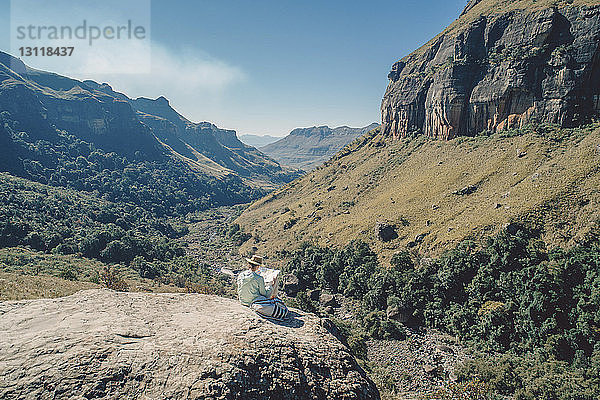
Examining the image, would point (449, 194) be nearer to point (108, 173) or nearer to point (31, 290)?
point (31, 290)

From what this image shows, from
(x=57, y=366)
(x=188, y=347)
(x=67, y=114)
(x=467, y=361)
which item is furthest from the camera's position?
(x=67, y=114)

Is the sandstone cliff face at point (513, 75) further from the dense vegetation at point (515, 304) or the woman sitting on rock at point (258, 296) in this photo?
the woman sitting on rock at point (258, 296)

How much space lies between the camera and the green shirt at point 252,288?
898 centimetres

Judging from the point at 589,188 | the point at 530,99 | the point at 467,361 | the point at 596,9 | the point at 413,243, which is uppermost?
the point at 596,9

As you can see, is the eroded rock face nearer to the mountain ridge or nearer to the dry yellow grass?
the dry yellow grass

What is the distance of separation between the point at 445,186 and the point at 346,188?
30.4m

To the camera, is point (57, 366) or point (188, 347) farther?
point (188, 347)

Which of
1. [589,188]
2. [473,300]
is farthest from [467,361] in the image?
[589,188]

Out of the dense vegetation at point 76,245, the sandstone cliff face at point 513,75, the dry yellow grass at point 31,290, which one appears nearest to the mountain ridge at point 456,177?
the sandstone cliff face at point 513,75

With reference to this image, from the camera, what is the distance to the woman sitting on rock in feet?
28.2

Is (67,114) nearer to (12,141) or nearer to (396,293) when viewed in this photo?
(12,141)

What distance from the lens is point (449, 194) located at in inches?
2106

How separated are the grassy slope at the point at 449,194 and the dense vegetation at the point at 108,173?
264 ft

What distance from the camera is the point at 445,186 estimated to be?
56.3 meters
